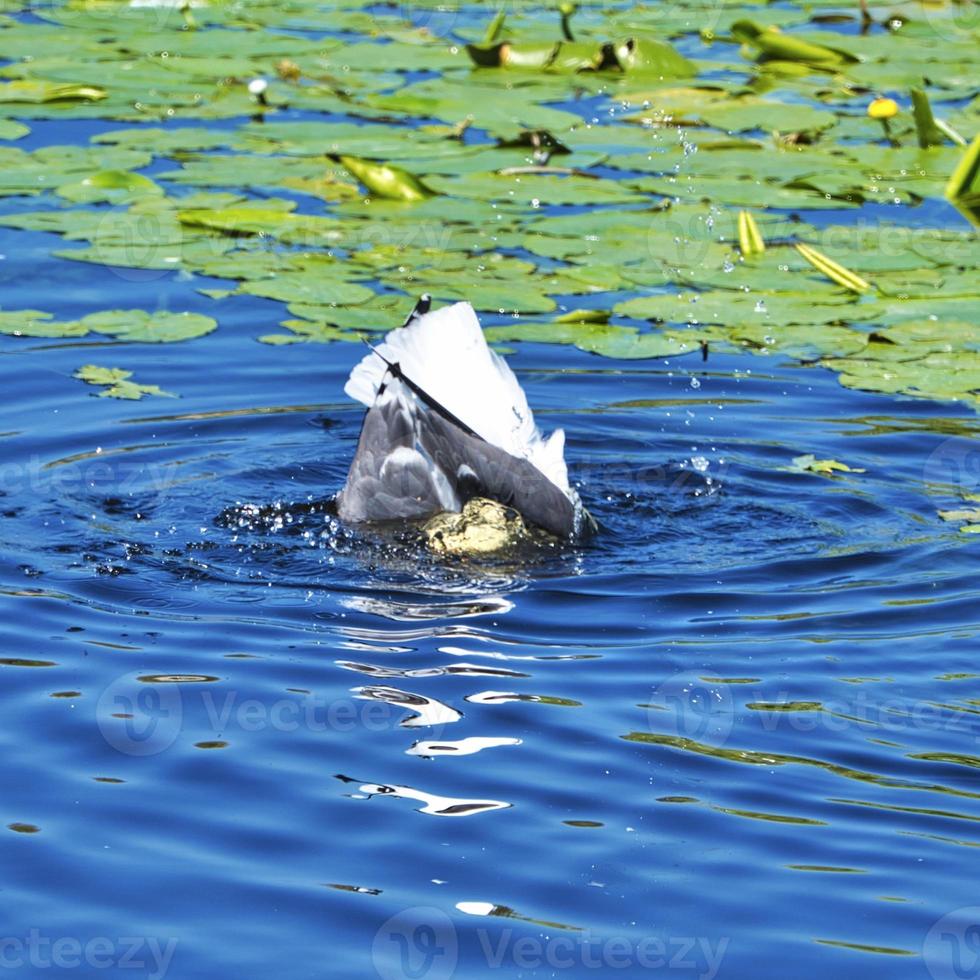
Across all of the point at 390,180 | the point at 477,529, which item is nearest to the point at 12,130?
the point at 390,180

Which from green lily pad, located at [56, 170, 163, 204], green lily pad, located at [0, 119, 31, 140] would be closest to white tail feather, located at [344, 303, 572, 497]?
green lily pad, located at [56, 170, 163, 204]

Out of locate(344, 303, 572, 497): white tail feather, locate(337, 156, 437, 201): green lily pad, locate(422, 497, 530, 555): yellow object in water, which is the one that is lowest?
locate(337, 156, 437, 201): green lily pad

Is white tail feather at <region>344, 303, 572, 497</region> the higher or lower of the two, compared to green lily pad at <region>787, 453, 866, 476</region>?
higher

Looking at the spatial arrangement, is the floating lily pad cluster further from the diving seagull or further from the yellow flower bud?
the diving seagull

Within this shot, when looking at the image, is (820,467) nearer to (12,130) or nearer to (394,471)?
(394,471)

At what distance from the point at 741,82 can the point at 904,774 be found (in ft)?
26.7

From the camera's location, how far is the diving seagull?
6.04m

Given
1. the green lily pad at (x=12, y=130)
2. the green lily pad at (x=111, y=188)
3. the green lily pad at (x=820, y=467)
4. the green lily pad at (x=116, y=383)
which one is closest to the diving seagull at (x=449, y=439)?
the green lily pad at (x=820, y=467)

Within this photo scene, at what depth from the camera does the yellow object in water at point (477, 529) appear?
6137 mm

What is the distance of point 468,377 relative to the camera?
608 cm

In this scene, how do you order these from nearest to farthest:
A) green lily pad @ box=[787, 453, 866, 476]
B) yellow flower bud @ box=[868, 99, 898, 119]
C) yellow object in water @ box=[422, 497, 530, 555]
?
yellow object in water @ box=[422, 497, 530, 555], green lily pad @ box=[787, 453, 866, 476], yellow flower bud @ box=[868, 99, 898, 119]

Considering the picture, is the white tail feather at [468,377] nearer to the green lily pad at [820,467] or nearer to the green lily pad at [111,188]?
the green lily pad at [820,467]

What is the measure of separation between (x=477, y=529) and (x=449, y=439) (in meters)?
0.30

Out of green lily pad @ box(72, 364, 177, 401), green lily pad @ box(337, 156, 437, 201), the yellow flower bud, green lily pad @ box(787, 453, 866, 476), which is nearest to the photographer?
green lily pad @ box(787, 453, 866, 476)
